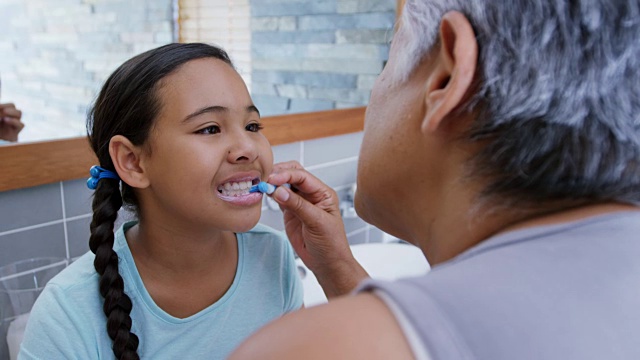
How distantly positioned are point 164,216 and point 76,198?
0.30 m

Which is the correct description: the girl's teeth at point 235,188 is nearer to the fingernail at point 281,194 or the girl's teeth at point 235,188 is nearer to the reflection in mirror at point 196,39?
the fingernail at point 281,194

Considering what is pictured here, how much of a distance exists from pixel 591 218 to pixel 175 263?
2.25ft

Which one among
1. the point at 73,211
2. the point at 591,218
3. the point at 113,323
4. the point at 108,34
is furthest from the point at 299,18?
the point at 591,218

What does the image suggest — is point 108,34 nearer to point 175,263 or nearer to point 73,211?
point 73,211

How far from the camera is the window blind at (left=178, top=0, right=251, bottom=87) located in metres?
1.48

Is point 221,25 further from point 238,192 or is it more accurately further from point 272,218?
point 238,192

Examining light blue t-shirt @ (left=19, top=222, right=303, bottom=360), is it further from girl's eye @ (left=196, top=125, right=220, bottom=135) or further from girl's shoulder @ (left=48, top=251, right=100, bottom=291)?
girl's eye @ (left=196, top=125, right=220, bottom=135)

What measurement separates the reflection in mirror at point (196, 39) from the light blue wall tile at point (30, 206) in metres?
0.12

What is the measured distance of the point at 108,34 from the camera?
137cm

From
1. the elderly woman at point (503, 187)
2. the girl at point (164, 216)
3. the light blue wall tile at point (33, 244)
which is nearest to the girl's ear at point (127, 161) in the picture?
the girl at point (164, 216)

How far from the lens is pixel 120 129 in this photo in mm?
833

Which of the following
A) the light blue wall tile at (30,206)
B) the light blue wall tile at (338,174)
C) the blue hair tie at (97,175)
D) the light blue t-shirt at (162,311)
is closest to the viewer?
the light blue t-shirt at (162,311)

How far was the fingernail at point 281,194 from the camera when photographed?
858 millimetres

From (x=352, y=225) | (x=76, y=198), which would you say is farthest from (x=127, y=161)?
(x=352, y=225)
